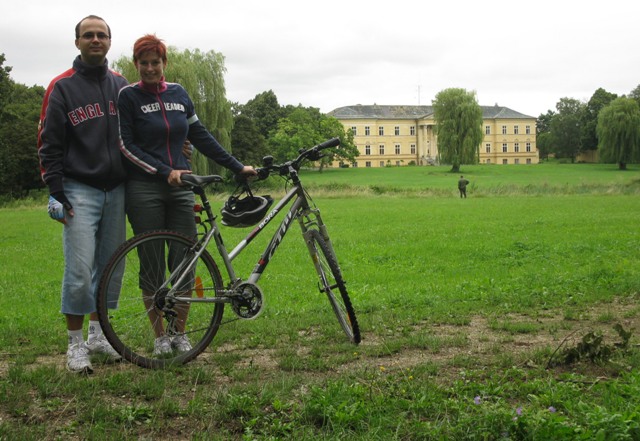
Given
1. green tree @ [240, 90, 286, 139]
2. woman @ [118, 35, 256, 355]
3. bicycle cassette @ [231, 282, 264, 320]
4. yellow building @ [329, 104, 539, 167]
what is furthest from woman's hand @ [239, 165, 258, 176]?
yellow building @ [329, 104, 539, 167]

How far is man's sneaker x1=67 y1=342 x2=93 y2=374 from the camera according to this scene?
4.06 metres

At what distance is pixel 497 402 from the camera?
10.6 feet

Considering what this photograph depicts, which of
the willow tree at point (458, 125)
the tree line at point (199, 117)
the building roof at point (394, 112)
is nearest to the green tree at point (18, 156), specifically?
the tree line at point (199, 117)

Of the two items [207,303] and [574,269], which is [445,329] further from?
[574,269]

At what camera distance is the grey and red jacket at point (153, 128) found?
440 centimetres

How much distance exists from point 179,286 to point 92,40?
1802mm

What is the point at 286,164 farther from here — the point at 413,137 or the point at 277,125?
the point at 413,137

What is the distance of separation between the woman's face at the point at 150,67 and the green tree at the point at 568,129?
106679 millimetres

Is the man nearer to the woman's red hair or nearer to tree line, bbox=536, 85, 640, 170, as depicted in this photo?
the woman's red hair

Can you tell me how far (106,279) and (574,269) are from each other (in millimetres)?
7774

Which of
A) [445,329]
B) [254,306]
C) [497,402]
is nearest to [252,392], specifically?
[254,306]

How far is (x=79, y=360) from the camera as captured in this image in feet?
13.6

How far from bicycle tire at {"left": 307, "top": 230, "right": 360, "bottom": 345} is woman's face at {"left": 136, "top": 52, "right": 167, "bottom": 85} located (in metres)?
1.66

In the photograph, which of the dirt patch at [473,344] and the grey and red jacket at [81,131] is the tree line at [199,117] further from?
the grey and red jacket at [81,131]
